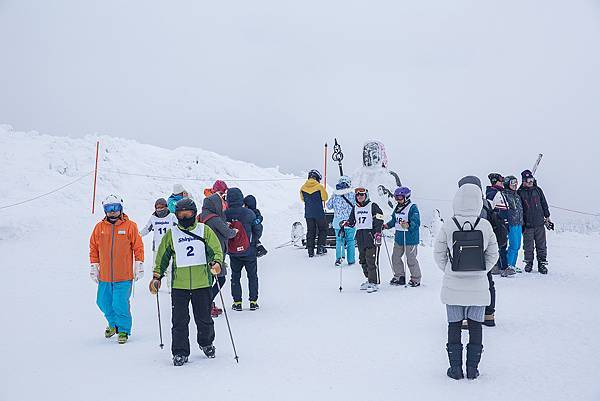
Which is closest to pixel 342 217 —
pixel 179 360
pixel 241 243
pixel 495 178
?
pixel 495 178

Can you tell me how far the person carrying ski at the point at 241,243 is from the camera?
845 cm

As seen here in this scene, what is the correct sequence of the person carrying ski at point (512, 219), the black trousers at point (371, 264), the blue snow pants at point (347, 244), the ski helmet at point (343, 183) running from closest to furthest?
1. the black trousers at point (371, 264)
2. the person carrying ski at point (512, 219)
3. the blue snow pants at point (347, 244)
4. the ski helmet at point (343, 183)

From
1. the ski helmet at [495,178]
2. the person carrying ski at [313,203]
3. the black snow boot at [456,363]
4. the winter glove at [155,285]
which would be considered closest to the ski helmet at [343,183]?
the person carrying ski at [313,203]

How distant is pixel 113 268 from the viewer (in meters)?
7.16

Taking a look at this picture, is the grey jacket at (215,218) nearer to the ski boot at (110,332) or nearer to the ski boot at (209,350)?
the ski boot at (110,332)

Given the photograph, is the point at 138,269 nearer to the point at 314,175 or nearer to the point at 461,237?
the point at 461,237

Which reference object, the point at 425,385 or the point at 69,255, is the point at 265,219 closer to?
the point at 69,255

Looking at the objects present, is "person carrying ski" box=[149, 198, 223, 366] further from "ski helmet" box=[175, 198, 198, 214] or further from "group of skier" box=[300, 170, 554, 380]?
"group of skier" box=[300, 170, 554, 380]

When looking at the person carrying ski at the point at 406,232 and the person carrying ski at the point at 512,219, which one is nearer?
the person carrying ski at the point at 406,232

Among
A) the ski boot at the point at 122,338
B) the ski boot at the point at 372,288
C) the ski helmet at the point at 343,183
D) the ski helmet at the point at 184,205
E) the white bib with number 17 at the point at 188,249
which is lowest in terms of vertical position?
the ski boot at the point at 122,338

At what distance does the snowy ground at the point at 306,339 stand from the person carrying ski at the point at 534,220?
0.50m

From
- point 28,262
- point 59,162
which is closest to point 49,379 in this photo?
point 28,262

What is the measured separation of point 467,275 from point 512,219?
6021mm

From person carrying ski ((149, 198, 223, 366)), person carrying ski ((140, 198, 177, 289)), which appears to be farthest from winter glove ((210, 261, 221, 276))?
person carrying ski ((140, 198, 177, 289))
